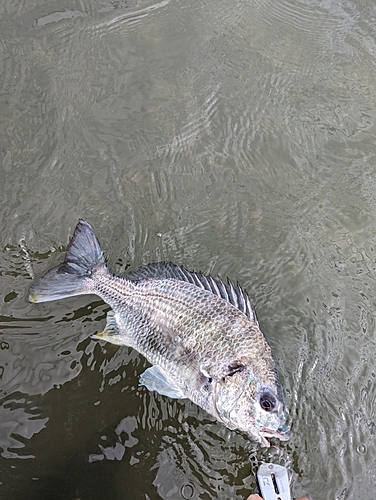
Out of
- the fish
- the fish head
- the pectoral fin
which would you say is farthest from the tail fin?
the fish head

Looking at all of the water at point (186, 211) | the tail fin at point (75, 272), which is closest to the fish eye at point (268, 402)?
the water at point (186, 211)

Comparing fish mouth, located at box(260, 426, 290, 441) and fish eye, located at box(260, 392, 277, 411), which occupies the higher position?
fish eye, located at box(260, 392, 277, 411)

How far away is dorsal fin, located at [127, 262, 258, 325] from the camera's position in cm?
316

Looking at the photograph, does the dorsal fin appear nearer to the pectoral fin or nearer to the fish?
the fish

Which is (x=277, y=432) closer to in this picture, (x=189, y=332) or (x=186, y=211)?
(x=189, y=332)

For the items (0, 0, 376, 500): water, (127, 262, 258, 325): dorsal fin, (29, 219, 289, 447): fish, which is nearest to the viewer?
(29, 219, 289, 447): fish

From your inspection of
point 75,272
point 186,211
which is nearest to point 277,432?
point 75,272

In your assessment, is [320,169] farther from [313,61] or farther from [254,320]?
[254,320]

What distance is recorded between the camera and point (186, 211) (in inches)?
168

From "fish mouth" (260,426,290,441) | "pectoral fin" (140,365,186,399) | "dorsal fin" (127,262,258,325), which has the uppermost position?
"dorsal fin" (127,262,258,325)

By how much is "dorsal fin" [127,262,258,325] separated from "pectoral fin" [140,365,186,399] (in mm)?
631

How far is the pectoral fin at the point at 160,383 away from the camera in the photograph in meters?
3.20

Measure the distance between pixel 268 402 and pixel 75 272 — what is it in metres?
1.70

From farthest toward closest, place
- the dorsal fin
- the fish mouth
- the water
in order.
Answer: the water, the dorsal fin, the fish mouth
